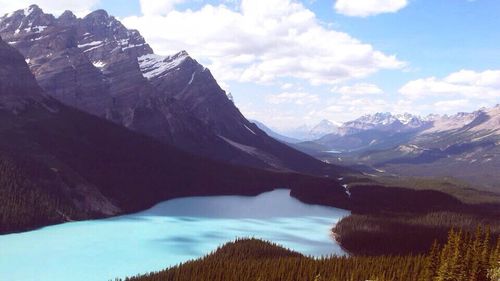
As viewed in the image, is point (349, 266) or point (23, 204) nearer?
point (349, 266)

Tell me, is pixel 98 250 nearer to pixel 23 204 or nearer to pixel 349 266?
pixel 23 204

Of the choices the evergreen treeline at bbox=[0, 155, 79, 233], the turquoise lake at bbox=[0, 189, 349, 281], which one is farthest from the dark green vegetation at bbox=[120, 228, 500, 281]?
the evergreen treeline at bbox=[0, 155, 79, 233]

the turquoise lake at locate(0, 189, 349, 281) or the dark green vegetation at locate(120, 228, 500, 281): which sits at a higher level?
the dark green vegetation at locate(120, 228, 500, 281)

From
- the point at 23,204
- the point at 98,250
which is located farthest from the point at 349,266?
the point at 23,204

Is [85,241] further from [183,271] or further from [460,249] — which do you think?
[460,249]

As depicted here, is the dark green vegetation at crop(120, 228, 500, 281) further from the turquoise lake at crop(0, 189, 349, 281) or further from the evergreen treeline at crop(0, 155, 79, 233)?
the evergreen treeline at crop(0, 155, 79, 233)

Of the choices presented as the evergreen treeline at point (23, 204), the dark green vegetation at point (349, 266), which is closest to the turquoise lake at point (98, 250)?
the evergreen treeline at point (23, 204)

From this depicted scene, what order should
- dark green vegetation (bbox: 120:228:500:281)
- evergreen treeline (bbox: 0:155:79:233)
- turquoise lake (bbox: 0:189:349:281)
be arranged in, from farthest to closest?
evergreen treeline (bbox: 0:155:79:233) < turquoise lake (bbox: 0:189:349:281) < dark green vegetation (bbox: 120:228:500:281)

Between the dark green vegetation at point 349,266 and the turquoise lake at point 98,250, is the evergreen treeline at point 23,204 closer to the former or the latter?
the turquoise lake at point 98,250
